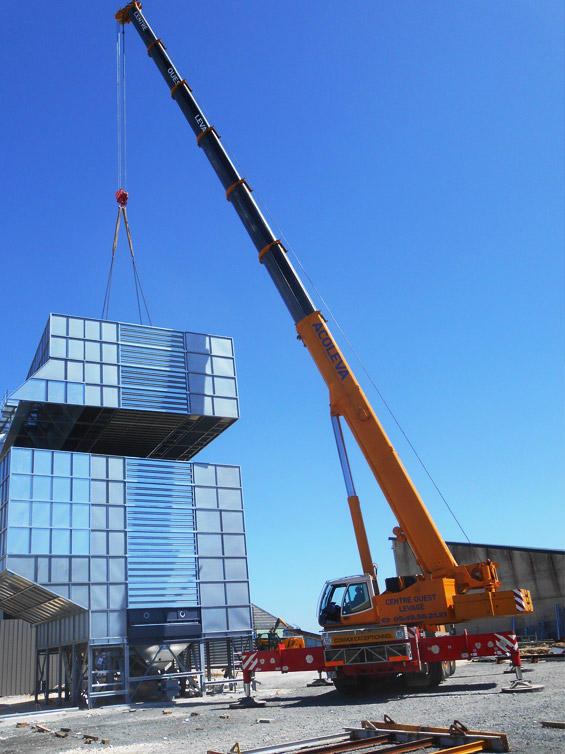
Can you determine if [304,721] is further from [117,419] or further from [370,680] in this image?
[117,419]

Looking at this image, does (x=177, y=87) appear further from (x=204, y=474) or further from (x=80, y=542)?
(x=80, y=542)

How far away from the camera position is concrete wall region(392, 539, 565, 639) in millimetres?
35375

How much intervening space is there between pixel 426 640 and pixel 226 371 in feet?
49.9

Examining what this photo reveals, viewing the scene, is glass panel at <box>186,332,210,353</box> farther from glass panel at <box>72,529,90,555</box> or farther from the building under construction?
glass panel at <box>72,529,90,555</box>

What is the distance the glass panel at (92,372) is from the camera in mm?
25531

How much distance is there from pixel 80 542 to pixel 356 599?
11.0m

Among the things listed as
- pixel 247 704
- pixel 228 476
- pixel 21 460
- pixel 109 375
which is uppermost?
pixel 109 375

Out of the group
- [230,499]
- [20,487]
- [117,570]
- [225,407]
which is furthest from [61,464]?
[225,407]

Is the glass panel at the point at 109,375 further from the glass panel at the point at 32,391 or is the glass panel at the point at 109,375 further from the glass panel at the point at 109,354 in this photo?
the glass panel at the point at 32,391

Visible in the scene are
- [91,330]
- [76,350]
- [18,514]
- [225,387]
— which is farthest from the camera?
[225,387]

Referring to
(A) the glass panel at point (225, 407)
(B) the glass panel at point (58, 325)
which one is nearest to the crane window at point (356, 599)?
(A) the glass panel at point (225, 407)

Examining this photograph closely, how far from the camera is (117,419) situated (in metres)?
26.9

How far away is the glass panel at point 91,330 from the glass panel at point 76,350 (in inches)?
19.5

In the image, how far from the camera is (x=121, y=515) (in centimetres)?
2481
